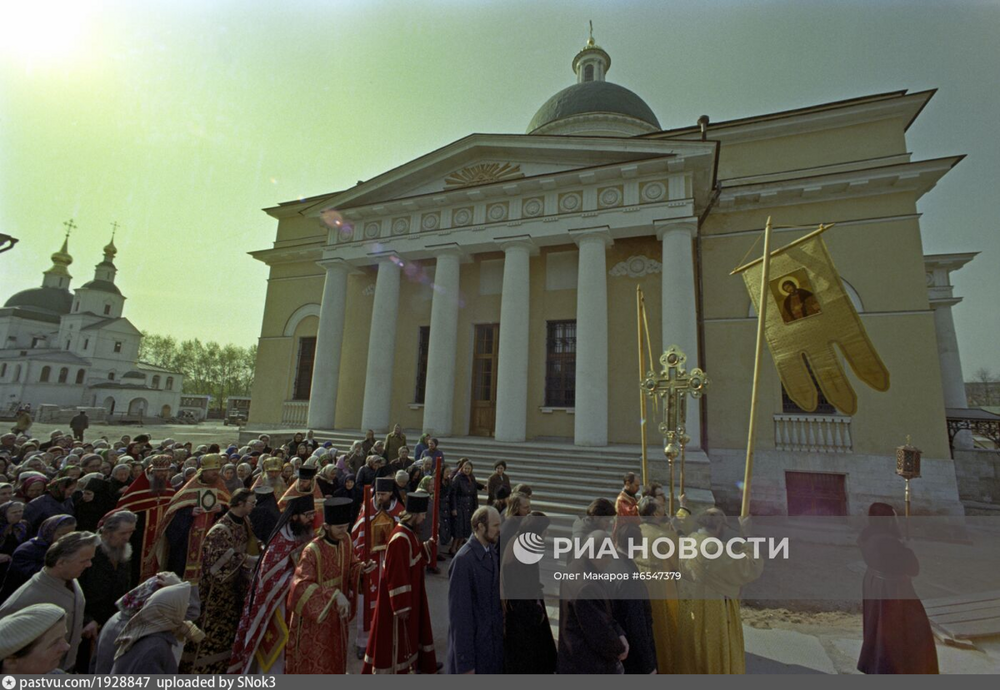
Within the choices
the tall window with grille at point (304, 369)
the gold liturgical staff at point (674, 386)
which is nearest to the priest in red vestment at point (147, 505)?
the gold liturgical staff at point (674, 386)

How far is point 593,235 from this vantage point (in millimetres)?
12883

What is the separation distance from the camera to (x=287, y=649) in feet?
10.6

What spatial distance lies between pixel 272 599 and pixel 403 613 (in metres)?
0.98

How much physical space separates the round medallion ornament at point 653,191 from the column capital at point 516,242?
11.4 ft

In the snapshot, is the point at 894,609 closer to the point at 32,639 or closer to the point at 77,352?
the point at 32,639

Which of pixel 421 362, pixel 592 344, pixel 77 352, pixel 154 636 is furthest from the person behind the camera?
pixel 77 352

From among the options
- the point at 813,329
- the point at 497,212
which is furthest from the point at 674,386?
the point at 497,212

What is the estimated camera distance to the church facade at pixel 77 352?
49.1 m

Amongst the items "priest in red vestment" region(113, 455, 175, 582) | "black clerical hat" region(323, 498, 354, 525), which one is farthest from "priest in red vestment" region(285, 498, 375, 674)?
"priest in red vestment" region(113, 455, 175, 582)

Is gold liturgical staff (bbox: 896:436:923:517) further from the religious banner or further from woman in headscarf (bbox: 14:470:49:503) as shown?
woman in headscarf (bbox: 14:470:49:503)

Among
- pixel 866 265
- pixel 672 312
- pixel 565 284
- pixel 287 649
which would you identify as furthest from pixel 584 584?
pixel 866 265

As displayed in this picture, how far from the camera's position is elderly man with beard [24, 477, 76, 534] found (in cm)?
450

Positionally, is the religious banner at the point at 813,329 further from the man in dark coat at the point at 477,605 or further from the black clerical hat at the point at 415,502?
the black clerical hat at the point at 415,502

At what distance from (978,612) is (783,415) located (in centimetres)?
714
